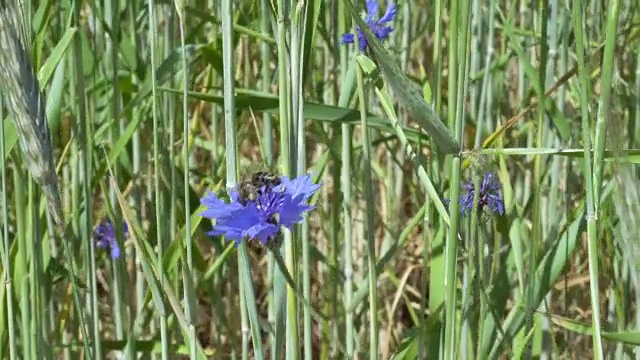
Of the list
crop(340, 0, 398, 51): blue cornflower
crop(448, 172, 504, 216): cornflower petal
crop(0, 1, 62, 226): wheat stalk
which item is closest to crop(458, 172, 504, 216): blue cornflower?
crop(448, 172, 504, 216): cornflower petal

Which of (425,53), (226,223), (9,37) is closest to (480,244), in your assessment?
(226,223)

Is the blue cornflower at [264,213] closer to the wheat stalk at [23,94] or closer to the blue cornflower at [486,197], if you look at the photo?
the wheat stalk at [23,94]

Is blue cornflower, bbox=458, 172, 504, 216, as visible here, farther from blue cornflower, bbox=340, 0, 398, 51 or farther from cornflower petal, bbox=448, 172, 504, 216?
blue cornflower, bbox=340, 0, 398, 51

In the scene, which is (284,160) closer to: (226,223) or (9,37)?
(226,223)

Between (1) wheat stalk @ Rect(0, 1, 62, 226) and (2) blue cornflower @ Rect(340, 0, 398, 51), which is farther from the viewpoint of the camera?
(2) blue cornflower @ Rect(340, 0, 398, 51)

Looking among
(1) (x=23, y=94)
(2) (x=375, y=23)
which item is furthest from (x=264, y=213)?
(2) (x=375, y=23)

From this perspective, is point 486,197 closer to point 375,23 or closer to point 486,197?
point 486,197

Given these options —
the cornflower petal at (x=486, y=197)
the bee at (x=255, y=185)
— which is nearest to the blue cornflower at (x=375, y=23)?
the cornflower petal at (x=486, y=197)
